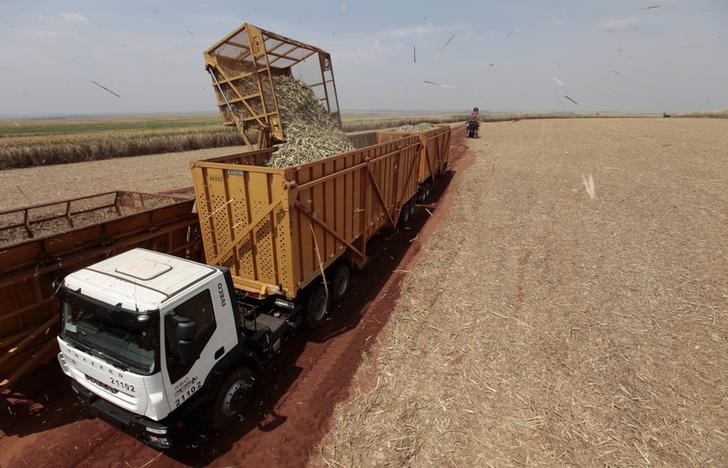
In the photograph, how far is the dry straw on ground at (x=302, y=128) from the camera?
25.7ft

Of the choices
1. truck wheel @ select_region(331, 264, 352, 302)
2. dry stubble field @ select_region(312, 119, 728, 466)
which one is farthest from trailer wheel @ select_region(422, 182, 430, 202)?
truck wheel @ select_region(331, 264, 352, 302)

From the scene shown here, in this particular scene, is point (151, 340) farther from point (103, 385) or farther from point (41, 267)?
point (41, 267)

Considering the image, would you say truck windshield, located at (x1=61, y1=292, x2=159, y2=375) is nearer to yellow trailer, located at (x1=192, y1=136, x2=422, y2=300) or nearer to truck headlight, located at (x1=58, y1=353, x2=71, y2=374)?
truck headlight, located at (x1=58, y1=353, x2=71, y2=374)

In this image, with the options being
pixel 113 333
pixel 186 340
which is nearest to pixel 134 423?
pixel 113 333

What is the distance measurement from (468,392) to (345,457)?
217cm

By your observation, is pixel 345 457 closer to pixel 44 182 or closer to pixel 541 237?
pixel 541 237

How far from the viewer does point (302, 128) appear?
9133mm

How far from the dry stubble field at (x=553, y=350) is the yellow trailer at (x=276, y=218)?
2135 mm

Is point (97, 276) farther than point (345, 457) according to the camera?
No

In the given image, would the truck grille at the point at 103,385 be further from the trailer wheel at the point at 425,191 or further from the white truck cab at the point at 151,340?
the trailer wheel at the point at 425,191

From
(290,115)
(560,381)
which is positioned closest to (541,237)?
(560,381)

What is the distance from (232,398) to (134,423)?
1.17 meters

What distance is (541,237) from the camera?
10.8 metres

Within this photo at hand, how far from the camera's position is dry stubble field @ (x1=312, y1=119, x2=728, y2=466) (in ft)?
14.6
